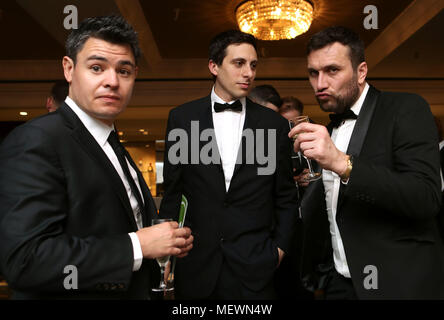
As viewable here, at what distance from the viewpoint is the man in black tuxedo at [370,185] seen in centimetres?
133

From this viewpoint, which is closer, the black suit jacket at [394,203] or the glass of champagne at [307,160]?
the black suit jacket at [394,203]

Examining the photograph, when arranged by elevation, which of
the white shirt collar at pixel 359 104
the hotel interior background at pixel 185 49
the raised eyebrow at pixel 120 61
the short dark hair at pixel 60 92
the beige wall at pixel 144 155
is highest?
the hotel interior background at pixel 185 49

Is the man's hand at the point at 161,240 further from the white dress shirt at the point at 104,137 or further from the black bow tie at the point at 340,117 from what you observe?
the black bow tie at the point at 340,117

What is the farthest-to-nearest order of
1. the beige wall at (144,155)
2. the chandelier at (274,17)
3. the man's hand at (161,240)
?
1. the beige wall at (144,155)
2. the chandelier at (274,17)
3. the man's hand at (161,240)

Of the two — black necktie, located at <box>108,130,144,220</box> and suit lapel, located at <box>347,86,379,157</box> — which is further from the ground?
suit lapel, located at <box>347,86,379,157</box>

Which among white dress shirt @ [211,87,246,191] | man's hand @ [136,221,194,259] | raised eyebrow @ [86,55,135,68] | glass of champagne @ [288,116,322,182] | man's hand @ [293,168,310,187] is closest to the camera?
man's hand @ [136,221,194,259]

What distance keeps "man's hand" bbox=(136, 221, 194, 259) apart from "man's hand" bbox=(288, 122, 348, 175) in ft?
1.78

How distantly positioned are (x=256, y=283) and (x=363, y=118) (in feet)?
3.16

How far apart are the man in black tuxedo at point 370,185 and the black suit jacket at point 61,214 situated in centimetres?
73

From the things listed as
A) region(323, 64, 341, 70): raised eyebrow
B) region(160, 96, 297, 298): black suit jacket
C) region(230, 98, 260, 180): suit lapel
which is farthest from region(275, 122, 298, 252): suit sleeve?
region(323, 64, 341, 70): raised eyebrow

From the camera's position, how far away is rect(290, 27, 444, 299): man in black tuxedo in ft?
4.38

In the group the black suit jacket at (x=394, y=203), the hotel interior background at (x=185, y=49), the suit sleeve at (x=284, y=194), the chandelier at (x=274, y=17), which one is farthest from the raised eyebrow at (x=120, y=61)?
the chandelier at (x=274, y=17)

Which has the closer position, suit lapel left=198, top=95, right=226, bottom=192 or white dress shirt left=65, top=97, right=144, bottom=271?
white dress shirt left=65, top=97, right=144, bottom=271

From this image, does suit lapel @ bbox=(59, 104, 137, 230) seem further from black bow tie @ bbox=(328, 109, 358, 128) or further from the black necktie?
black bow tie @ bbox=(328, 109, 358, 128)
